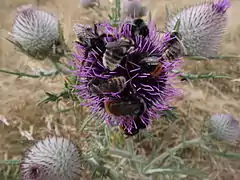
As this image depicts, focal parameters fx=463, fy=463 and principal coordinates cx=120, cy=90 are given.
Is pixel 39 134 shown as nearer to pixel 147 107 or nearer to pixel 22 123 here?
pixel 22 123

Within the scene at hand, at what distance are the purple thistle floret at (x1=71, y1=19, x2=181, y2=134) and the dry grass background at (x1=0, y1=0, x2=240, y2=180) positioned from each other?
1.14 m

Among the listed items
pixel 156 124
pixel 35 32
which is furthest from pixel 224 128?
pixel 35 32

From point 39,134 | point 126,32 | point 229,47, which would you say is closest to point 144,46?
point 126,32

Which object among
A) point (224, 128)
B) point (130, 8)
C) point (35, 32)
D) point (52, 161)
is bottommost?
point (52, 161)

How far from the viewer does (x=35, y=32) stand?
2715mm

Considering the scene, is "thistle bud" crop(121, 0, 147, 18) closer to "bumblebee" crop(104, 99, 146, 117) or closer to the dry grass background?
the dry grass background

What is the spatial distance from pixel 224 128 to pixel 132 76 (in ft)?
3.28

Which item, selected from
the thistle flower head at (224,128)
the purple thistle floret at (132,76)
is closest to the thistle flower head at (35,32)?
the purple thistle floret at (132,76)

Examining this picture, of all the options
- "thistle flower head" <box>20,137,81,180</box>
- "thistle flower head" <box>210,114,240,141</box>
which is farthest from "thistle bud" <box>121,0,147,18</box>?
"thistle flower head" <box>20,137,81,180</box>

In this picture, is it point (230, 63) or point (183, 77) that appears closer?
point (183, 77)

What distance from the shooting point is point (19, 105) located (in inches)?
159

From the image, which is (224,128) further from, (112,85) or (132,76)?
(112,85)

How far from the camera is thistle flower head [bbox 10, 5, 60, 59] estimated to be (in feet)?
8.81

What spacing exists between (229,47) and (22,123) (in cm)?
221
